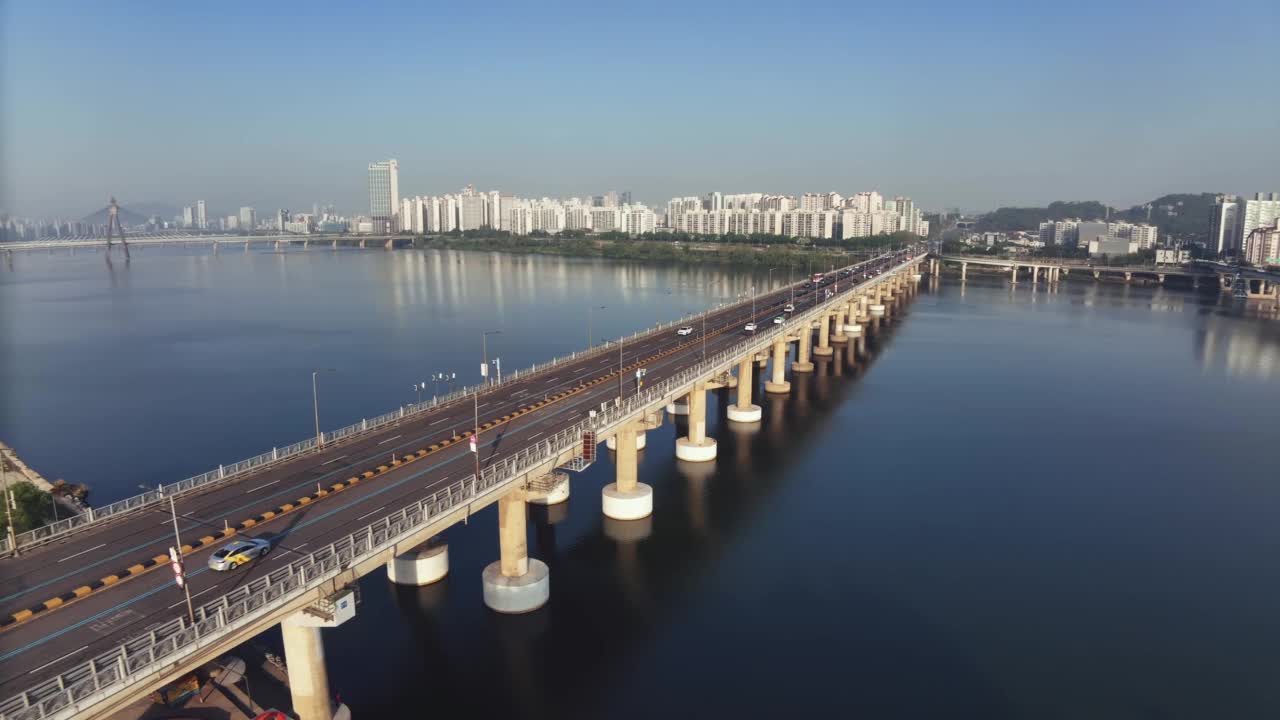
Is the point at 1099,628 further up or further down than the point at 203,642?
further down

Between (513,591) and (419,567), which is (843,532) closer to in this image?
(513,591)

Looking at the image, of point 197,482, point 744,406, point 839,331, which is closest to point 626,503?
point 197,482

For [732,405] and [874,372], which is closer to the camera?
[732,405]

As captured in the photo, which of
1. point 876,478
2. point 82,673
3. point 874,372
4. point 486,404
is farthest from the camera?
point 874,372

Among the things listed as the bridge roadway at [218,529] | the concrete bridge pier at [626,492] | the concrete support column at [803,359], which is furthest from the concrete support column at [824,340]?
the concrete bridge pier at [626,492]

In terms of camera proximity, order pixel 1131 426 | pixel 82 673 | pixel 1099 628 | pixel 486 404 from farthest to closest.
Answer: pixel 1131 426 < pixel 486 404 < pixel 1099 628 < pixel 82 673

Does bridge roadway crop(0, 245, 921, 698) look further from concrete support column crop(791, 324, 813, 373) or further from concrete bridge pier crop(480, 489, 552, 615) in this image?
concrete support column crop(791, 324, 813, 373)

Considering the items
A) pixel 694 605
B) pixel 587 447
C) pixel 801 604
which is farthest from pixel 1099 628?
pixel 587 447

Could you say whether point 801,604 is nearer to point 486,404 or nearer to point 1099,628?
point 1099,628
